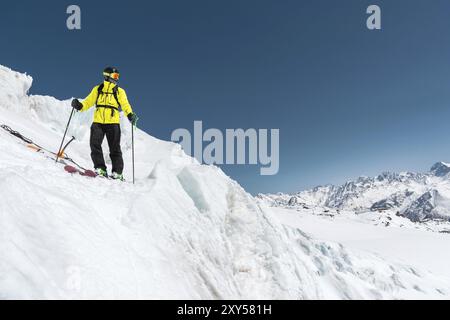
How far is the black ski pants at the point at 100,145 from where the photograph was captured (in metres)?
8.49

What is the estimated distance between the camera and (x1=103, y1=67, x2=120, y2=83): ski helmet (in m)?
8.55

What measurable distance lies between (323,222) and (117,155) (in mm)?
65620

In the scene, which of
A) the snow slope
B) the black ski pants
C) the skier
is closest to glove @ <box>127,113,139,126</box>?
the skier

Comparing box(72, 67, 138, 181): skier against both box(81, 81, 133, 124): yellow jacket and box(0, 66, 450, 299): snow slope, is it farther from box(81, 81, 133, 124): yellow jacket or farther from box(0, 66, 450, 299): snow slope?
box(0, 66, 450, 299): snow slope

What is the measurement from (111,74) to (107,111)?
950 millimetres

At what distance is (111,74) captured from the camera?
859 cm

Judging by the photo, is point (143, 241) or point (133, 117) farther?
point (133, 117)

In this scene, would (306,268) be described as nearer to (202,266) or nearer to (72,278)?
(202,266)

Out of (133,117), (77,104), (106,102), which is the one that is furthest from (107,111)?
(77,104)

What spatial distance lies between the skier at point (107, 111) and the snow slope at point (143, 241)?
138 cm

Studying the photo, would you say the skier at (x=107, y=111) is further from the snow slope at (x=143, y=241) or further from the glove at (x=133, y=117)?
the snow slope at (x=143, y=241)

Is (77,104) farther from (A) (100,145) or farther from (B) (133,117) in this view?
(B) (133,117)

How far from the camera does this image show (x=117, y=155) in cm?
874
